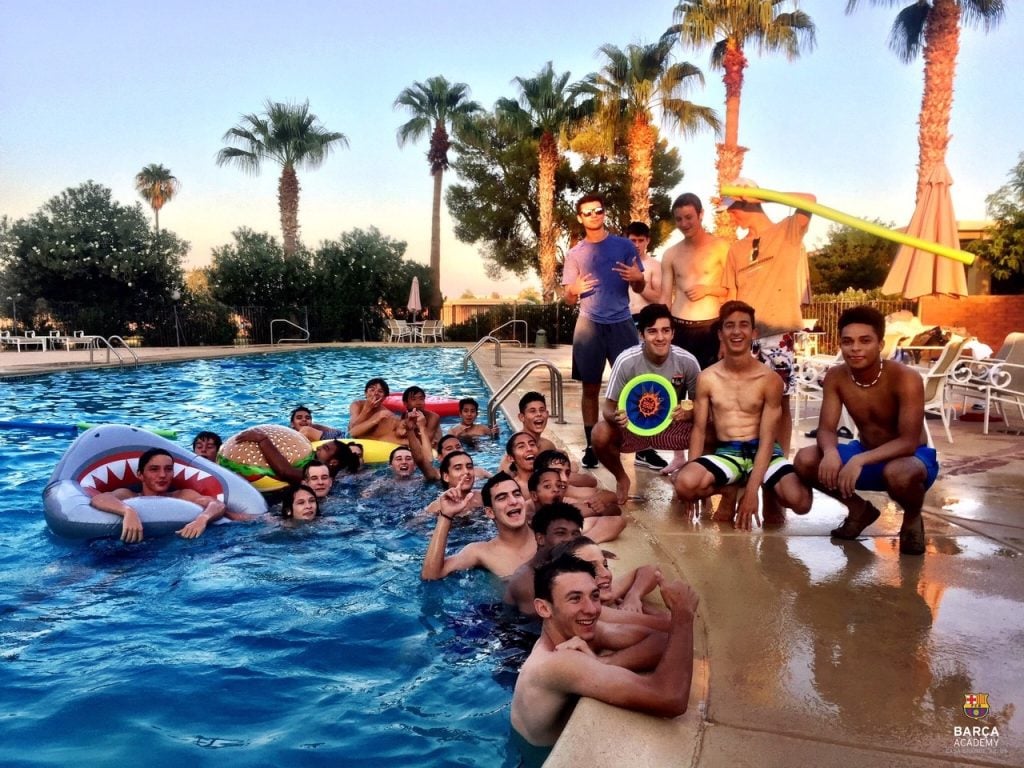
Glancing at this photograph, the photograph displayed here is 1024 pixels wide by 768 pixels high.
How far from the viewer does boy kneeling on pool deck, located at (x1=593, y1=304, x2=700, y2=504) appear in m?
4.77

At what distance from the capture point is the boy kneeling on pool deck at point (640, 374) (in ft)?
15.6

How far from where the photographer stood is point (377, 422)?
8281 mm

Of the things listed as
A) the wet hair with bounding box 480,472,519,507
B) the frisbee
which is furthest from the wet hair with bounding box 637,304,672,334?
the wet hair with bounding box 480,472,519,507

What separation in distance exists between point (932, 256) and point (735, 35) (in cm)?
1860

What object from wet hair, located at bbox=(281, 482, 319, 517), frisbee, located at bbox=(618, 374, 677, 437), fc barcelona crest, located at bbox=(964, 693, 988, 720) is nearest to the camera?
fc barcelona crest, located at bbox=(964, 693, 988, 720)

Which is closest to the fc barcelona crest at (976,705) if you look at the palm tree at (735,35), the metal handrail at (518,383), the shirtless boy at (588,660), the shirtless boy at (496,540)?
the shirtless boy at (588,660)

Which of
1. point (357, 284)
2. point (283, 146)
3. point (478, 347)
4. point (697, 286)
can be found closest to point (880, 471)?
point (697, 286)

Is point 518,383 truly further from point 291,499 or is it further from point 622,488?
point 622,488

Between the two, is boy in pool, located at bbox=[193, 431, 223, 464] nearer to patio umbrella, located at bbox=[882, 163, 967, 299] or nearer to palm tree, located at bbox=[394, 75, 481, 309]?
patio umbrella, located at bbox=[882, 163, 967, 299]

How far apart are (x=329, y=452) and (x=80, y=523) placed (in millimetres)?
2295

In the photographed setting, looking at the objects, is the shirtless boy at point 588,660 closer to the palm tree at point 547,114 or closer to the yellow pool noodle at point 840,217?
the yellow pool noodle at point 840,217

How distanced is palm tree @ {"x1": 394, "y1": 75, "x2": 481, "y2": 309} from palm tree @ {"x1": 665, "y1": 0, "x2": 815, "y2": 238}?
13.0m

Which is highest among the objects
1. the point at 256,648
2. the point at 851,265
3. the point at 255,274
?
the point at 851,265

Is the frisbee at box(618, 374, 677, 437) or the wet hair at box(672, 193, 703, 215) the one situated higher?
the wet hair at box(672, 193, 703, 215)
